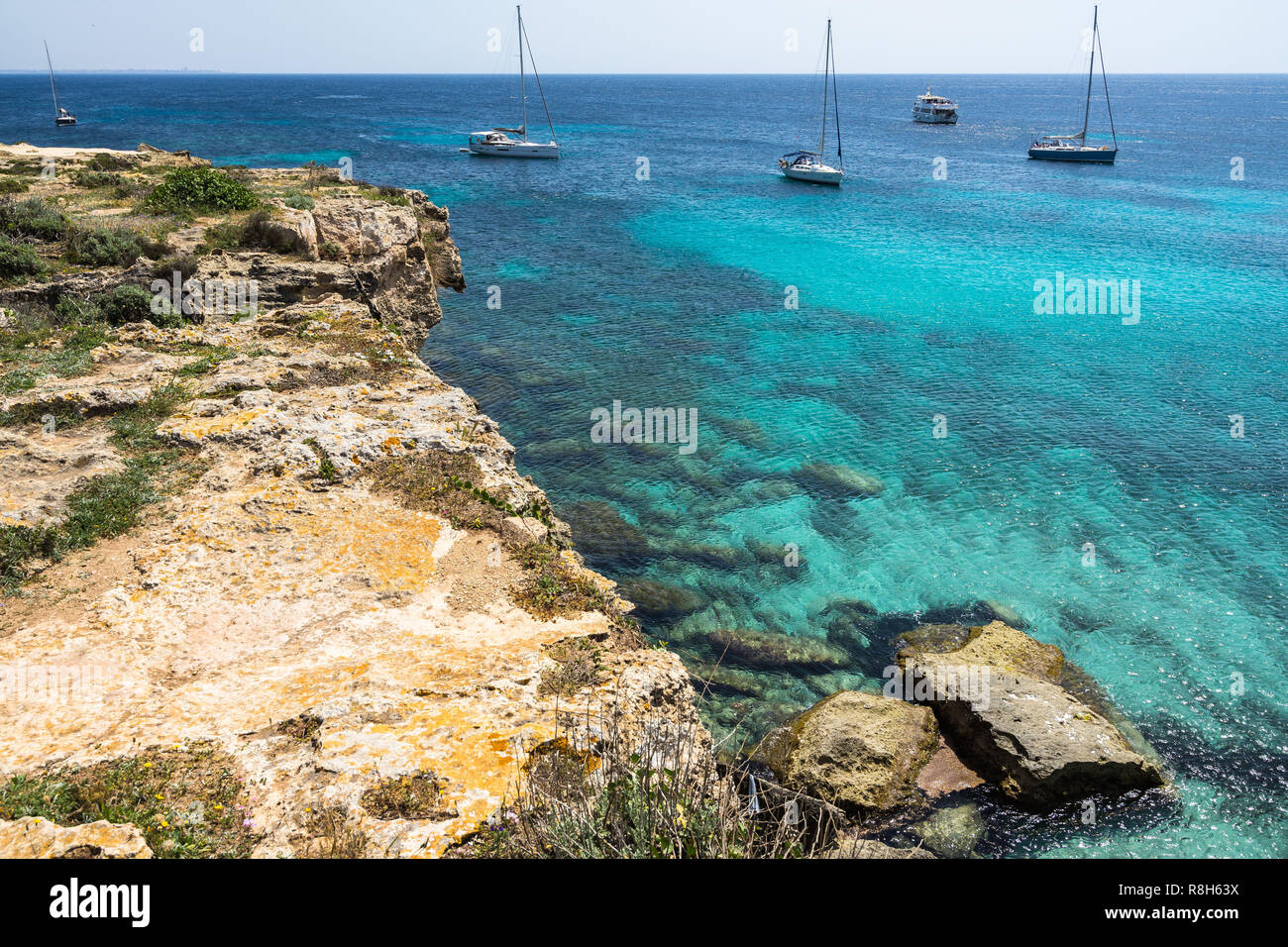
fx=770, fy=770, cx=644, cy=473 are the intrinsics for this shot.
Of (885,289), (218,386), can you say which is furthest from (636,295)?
(218,386)

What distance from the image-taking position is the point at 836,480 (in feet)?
79.7

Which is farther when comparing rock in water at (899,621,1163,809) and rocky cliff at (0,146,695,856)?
rock in water at (899,621,1163,809)

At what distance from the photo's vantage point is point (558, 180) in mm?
73625

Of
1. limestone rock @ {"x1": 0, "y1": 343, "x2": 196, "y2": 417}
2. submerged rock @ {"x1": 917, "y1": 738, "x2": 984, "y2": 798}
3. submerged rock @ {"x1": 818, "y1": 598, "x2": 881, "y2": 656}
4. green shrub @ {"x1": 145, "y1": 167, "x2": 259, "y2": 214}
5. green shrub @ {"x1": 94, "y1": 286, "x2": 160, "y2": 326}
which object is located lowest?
submerged rock @ {"x1": 917, "y1": 738, "x2": 984, "y2": 798}

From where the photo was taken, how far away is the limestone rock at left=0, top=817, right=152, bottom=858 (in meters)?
6.26

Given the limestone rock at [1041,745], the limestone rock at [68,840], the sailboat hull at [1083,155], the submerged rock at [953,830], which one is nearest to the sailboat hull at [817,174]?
the sailboat hull at [1083,155]

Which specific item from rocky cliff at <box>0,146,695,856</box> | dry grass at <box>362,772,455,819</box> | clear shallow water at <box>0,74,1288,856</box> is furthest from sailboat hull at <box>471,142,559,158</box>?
dry grass at <box>362,772,455,819</box>

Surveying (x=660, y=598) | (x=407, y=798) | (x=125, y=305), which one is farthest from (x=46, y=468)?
(x=660, y=598)

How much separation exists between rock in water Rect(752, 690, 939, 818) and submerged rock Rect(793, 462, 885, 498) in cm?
947

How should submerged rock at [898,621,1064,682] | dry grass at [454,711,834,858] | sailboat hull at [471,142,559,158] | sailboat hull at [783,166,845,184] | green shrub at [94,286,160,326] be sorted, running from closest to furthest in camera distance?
dry grass at [454,711,834,858] < submerged rock at [898,621,1064,682] < green shrub at [94,286,160,326] < sailboat hull at [783,166,845,184] < sailboat hull at [471,142,559,158]

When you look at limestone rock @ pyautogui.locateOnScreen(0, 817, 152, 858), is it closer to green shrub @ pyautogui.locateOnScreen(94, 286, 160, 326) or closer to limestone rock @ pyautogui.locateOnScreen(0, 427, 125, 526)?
limestone rock @ pyautogui.locateOnScreen(0, 427, 125, 526)
